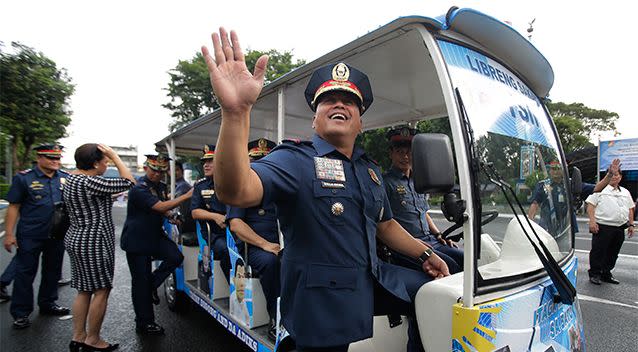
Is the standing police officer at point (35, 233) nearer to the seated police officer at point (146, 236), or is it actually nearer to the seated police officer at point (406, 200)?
the seated police officer at point (146, 236)

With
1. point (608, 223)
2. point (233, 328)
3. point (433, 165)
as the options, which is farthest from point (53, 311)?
point (608, 223)

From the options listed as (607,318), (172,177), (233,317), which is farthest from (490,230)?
(172,177)

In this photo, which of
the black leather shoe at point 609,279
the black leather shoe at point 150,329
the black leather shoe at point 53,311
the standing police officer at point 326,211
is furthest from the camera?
the black leather shoe at point 609,279

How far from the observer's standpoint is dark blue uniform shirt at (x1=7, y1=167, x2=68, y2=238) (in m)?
4.16

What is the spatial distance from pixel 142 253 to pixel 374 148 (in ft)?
9.26

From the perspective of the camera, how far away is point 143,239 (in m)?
3.65

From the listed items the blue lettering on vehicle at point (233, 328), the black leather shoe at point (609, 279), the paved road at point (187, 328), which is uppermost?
the blue lettering on vehicle at point (233, 328)

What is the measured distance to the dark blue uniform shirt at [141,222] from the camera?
142 inches

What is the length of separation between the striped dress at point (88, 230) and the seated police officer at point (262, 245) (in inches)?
45.5

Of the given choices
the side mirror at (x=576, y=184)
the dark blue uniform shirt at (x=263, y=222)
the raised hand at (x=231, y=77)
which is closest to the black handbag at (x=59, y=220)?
the dark blue uniform shirt at (x=263, y=222)

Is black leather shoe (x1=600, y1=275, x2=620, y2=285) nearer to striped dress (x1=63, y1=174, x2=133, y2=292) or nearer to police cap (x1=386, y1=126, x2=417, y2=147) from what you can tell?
police cap (x1=386, y1=126, x2=417, y2=147)

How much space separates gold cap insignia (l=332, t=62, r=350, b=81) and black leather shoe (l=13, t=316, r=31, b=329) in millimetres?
4444

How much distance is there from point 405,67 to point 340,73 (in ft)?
3.23

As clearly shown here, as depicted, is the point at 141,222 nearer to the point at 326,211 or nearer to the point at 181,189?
the point at 181,189
